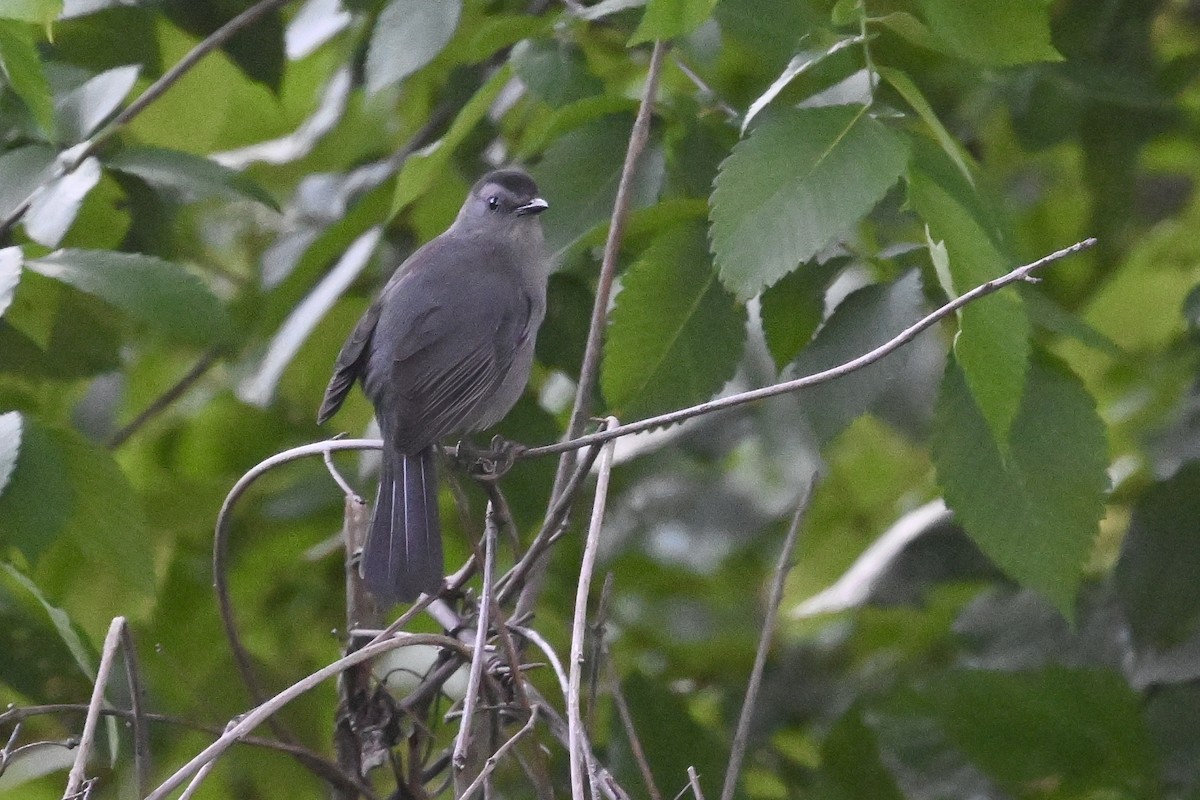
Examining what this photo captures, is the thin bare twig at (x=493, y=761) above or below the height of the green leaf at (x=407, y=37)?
below

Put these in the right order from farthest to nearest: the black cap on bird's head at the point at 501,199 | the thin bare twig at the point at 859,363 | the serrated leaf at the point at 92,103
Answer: the black cap on bird's head at the point at 501,199, the serrated leaf at the point at 92,103, the thin bare twig at the point at 859,363

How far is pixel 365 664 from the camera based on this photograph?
6.50 feet

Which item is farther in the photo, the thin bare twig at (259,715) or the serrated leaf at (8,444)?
the serrated leaf at (8,444)

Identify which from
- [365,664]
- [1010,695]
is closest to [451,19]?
[365,664]

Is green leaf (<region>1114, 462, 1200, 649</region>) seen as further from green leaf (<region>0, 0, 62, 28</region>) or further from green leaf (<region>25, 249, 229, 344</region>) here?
green leaf (<region>0, 0, 62, 28</region>)

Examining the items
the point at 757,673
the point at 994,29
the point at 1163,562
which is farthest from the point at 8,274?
the point at 1163,562

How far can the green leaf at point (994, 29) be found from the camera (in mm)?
2174

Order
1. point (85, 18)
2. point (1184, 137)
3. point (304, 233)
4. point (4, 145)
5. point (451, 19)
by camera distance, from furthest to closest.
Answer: point (1184, 137)
point (304, 233)
point (85, 18)
point (4, 145)
point (451, 19)

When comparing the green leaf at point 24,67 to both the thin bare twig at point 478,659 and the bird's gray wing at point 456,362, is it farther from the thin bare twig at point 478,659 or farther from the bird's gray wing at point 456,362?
the thin bare twig at point 478,659

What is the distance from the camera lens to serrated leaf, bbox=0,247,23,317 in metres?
2.18

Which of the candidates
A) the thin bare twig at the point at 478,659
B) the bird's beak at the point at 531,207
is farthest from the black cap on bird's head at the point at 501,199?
the thin bare twig at the point at 478,659

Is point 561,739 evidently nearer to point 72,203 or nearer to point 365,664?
point 365,664

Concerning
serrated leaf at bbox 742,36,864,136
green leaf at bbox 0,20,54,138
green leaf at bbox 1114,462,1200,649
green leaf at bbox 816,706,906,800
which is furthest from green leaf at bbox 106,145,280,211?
green leaf at bbox 1114,462,1200,649

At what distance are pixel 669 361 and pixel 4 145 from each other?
60.2 inches
